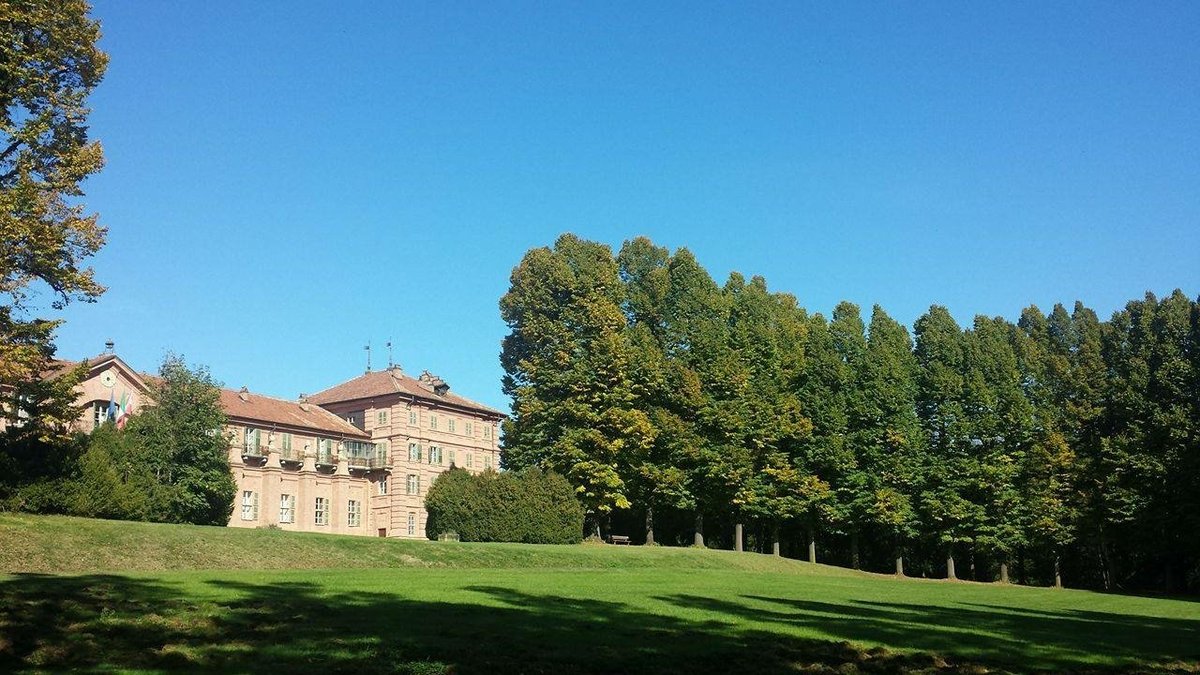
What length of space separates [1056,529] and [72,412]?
5435 centimetres

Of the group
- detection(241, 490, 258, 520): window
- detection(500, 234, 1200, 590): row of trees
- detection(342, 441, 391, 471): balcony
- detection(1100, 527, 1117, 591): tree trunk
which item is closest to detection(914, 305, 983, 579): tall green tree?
detection(500, 234, 1200, 590): row of trees

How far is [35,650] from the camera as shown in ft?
40.5

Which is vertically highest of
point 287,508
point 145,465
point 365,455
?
point 365,455

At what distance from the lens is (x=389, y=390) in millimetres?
76000

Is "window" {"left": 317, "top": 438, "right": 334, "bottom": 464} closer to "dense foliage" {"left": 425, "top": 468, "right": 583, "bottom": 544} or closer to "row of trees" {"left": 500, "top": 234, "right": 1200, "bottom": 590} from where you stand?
"row of trees" {"left": 500, "top": 234, "right": 1200, "bottom": 590}

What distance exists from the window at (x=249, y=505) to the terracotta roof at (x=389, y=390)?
Answer: 12729 millimetres

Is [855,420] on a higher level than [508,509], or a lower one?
higher

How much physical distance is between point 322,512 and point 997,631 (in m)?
60.8

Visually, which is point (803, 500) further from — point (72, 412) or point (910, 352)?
point (72, 412)

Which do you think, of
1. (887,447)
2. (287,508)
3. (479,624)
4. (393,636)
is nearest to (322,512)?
(287,508)

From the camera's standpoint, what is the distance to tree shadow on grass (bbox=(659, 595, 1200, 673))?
15.7 m

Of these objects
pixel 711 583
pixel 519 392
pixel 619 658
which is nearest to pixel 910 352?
pixel 519 392

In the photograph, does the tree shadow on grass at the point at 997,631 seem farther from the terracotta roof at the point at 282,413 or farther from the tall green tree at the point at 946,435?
the terracotta roof at the point at 282,413

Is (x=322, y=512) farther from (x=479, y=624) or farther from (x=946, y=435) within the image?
(x=479, y=624)
